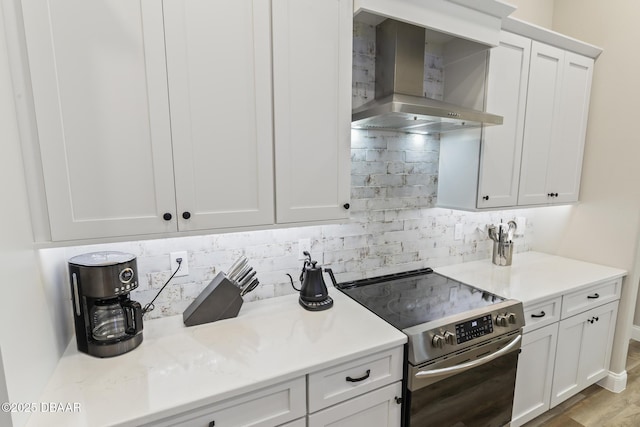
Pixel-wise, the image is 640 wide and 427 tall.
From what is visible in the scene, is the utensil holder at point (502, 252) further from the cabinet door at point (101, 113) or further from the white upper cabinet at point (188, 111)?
the cabinet door at point (101, 113)

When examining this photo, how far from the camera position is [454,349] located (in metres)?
1.47

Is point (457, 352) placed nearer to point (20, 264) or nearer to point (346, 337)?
point (346, 337)

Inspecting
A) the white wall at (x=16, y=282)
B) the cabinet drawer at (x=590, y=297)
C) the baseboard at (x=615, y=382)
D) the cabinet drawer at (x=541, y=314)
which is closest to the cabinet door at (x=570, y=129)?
the cabinet drawer at (x=590, y=297)

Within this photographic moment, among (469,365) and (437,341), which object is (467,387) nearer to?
(469,365)

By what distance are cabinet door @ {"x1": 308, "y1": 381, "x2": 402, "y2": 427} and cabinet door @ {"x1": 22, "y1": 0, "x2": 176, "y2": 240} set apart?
3.30ft

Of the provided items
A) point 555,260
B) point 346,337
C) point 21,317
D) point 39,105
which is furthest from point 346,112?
point 555,260

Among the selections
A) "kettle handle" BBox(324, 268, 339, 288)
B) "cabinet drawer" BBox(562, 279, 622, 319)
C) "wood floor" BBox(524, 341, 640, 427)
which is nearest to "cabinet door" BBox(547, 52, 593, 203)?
"cabinet drawer" BBox(562, 279, 622, 319)

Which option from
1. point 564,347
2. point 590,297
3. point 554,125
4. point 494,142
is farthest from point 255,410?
point 554,125

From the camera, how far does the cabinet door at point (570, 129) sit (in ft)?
7.42

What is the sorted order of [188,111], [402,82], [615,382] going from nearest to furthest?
[188,111]
[402,82]
[615,382]

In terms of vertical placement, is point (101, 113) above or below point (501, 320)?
above

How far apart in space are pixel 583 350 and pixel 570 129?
5.33 feet

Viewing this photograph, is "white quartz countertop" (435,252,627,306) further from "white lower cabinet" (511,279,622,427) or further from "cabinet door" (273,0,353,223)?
"cabinet door" (273,0,353,223)

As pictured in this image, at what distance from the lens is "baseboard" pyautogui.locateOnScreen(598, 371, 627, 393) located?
2.36 m
